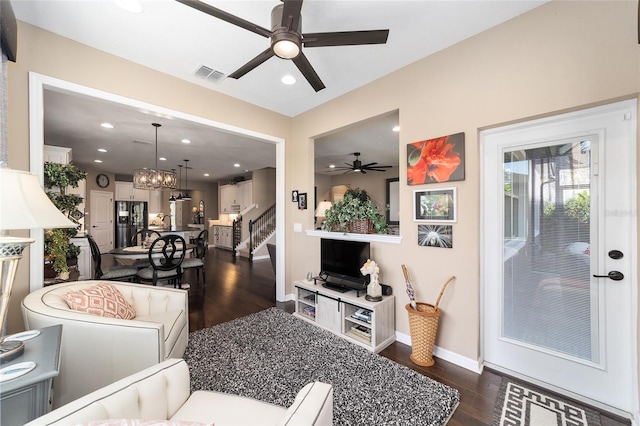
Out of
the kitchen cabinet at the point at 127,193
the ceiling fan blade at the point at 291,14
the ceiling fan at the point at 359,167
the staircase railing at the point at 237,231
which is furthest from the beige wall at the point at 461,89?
the kitchen cabinet at the point at 127,193

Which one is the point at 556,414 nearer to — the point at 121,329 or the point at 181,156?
the point at 121,329

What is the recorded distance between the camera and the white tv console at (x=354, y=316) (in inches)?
102

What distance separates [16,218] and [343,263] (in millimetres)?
2665

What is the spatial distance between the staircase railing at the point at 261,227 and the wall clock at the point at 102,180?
16.2 ft

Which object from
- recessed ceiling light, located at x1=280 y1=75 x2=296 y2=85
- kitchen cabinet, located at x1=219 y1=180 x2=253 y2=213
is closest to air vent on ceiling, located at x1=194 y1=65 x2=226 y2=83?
recessed ceiling light, located at x1=280 y1=75 x2=296 y2=85

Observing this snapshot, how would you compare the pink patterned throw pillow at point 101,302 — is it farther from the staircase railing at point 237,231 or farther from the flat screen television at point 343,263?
the staircase railing at point 237,231

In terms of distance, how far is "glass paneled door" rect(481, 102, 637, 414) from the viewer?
177 cm

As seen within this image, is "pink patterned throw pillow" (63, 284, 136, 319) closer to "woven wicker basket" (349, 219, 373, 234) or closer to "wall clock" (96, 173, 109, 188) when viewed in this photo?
"woven wicker basket" (349, 219, 373, 234)

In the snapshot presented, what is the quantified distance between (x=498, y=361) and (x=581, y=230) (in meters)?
1.30

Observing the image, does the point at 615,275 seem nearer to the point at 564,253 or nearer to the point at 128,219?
the point at 564,253

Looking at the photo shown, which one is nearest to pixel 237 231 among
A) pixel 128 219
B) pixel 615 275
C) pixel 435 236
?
pixel 128 219

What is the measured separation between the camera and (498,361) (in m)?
2.27

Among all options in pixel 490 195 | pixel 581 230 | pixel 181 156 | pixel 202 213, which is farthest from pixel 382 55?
pixel 202 213

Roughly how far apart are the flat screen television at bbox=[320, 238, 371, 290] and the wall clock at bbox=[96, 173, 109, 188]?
28.1ft
